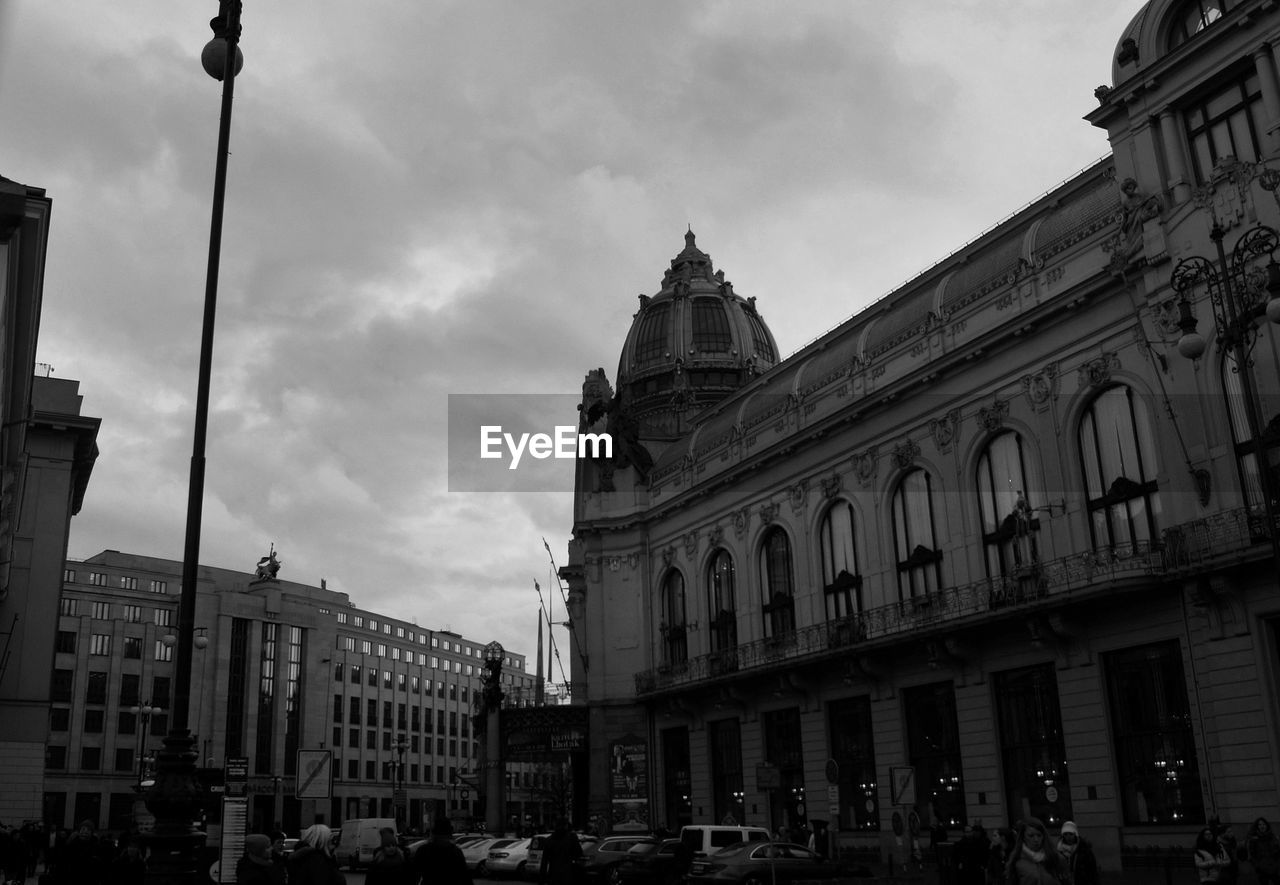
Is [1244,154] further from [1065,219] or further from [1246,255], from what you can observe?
[1065,219]

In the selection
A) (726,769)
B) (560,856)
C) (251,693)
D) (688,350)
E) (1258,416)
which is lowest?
(560,856)

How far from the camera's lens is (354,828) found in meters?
43.2

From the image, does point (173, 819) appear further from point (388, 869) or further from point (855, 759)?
point (855, 759)

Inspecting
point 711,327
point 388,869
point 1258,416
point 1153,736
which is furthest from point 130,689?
point 388,869

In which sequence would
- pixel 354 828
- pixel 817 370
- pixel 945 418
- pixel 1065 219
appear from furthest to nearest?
pixel 817 370, pixel 354 828, pixel 945 418, pixel 1065 219

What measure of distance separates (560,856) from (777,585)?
3128 centimetres

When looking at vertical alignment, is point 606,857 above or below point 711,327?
below

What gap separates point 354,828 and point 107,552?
82.1 metres

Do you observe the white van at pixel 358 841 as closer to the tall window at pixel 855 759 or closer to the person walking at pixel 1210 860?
the tall window at pixel 855 759

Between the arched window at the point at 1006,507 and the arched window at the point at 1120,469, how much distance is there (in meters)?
2.20

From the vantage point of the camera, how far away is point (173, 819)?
41.3ft

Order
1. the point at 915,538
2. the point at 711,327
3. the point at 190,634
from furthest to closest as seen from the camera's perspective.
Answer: the point at 711,327, the point at 915,538, the point at 190,634

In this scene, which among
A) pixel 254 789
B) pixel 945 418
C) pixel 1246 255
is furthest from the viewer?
pixel 254 789

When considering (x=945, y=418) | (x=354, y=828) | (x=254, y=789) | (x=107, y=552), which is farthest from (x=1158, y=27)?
(x=107, y=552)
